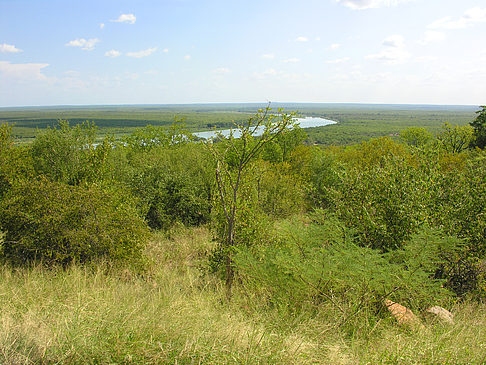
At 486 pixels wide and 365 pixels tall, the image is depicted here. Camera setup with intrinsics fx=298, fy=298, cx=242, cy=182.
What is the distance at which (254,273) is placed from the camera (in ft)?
17.6

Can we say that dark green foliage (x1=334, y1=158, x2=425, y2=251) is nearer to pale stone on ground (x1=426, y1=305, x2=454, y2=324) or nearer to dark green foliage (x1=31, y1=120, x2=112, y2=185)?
pale stone on ground (x1=426, y1=305, x2=454, y2=324)

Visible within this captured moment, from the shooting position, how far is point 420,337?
4.05 metres

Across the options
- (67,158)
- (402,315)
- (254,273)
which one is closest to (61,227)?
(254,273)

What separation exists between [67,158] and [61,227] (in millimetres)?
6120

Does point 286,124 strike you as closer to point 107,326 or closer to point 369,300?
point 369,300

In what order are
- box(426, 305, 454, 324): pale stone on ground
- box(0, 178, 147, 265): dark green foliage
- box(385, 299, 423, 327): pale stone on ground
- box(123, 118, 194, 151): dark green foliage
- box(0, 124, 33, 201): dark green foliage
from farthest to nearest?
box(123, 118, 194, 151): dark green foliage
box(0, 124, 33, 201): dark green foliage
box(0, 178, 147, 265): dark green foliage
box(426, 305, 454, 324): pale stone on ground
box(385, 299, 423, 327): pale stone on ground

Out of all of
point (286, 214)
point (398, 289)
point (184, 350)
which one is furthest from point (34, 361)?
point (286, 214)

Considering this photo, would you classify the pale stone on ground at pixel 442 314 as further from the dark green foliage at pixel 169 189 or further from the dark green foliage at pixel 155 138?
the dark green foliage at pixel 155 138

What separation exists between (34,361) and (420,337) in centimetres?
460

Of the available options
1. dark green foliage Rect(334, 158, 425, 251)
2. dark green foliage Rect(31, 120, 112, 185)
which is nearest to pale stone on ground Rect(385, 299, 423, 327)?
dark green foliage Rect(334, 158, 425, 251)

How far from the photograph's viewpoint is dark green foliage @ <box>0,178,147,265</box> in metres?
7.59

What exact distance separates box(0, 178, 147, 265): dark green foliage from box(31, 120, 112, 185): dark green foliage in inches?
160

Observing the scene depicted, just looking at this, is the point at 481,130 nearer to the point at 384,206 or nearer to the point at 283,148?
the point at 283,148

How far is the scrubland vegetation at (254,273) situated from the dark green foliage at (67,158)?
43cm
